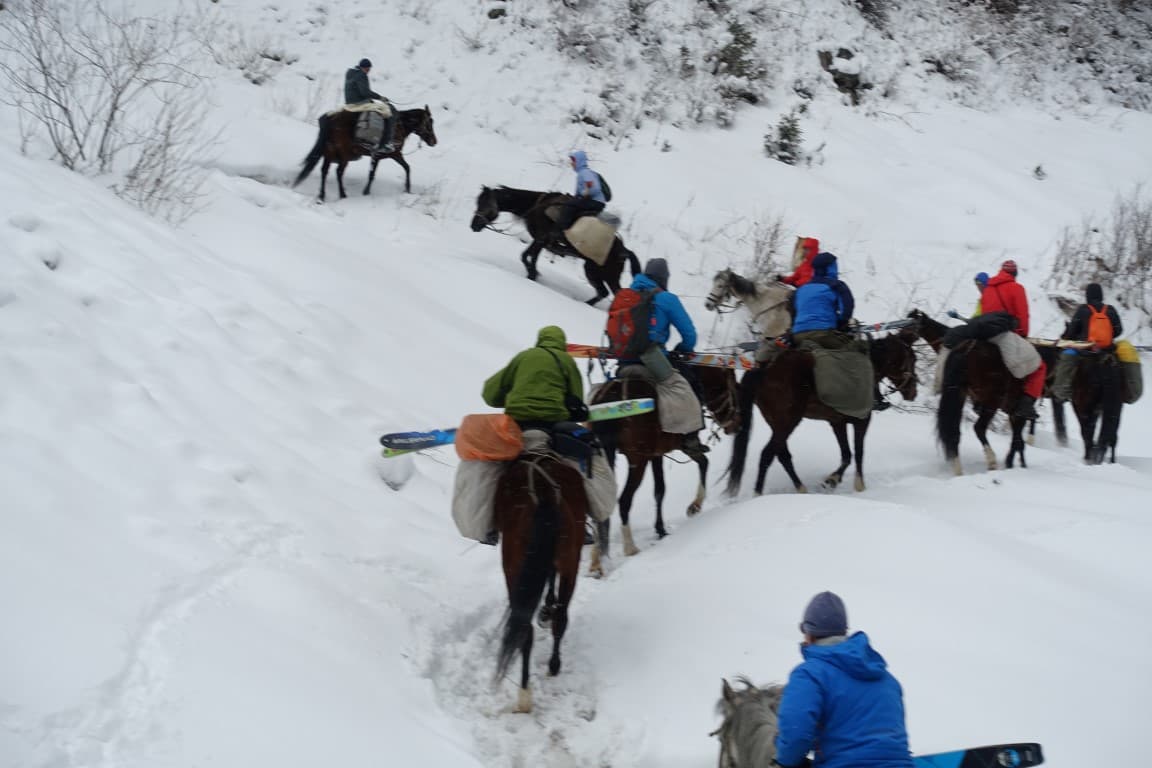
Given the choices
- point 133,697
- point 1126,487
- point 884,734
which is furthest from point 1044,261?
point 133,697

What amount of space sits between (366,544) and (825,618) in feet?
10.8

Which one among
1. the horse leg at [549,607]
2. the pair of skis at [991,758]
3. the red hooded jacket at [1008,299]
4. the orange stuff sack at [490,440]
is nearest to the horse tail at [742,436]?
the red hooded jacket at [1008,299]

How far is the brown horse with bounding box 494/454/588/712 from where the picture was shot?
14.4 feet

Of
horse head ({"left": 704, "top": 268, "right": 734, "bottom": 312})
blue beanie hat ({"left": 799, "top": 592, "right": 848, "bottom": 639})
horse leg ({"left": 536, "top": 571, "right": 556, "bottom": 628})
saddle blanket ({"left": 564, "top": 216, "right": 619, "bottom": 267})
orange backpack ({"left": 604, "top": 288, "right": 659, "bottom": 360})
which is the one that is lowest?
horse leg ({"left": 536, "top": 571, "right": 556, "bottom": 628})

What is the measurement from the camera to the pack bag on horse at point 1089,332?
29.7ft

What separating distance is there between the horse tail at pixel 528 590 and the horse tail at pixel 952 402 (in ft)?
17.3

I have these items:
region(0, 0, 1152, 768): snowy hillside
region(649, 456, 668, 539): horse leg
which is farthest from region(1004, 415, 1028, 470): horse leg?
region(649, 456, 668, 539): horse leg

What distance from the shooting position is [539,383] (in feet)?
16.3

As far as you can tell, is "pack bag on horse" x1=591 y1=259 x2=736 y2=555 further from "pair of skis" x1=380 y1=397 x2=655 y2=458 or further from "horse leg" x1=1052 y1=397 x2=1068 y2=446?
"horse leg" x1=1052 y1=397 x2=1068 y2=446

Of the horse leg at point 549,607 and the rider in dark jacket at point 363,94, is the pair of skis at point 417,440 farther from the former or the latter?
the rider in dark jacket at point 363,94

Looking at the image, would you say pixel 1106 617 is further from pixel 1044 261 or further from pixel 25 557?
pixel 1044 261

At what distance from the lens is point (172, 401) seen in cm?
548

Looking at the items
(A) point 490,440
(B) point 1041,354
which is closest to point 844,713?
(A) point 490,440

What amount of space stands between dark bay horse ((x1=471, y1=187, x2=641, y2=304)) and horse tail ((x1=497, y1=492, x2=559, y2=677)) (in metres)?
7.32
